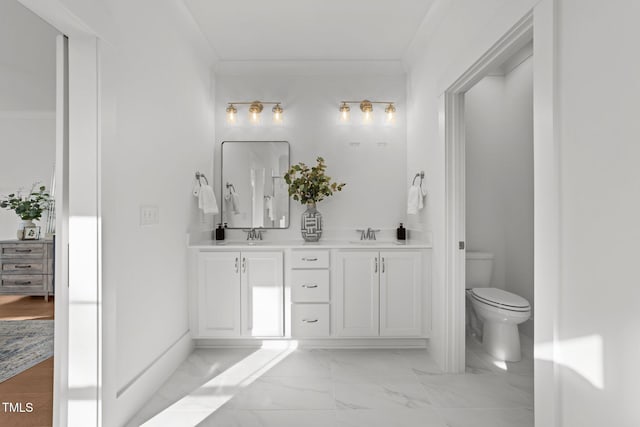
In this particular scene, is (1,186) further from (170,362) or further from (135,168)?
(170,362)

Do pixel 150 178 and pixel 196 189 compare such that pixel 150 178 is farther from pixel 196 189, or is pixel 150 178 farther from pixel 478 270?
pixel 478 270

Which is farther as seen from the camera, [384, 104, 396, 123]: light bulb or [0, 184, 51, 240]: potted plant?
[384, 104, 396, 123]: light bulb

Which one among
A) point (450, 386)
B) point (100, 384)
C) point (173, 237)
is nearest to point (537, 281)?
point (450, 386)

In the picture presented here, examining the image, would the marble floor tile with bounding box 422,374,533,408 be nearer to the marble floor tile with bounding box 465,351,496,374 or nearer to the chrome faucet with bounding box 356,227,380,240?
the marble floor tile with bounding box 465,351,496,374

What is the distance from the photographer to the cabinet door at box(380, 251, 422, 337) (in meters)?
2.95

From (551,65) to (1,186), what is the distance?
2.66 metres

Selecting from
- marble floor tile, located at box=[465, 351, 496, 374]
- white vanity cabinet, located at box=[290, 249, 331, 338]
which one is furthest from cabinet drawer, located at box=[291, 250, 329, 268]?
marble floor tile, located at box=[465, 351, 496, 374]

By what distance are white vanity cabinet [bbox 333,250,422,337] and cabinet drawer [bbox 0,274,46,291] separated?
6.68ft

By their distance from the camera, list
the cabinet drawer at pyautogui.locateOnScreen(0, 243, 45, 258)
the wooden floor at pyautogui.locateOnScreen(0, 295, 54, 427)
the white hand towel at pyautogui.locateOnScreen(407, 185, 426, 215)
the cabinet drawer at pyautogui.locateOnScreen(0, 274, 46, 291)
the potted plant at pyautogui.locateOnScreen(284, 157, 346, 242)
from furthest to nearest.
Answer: the potted plant at pyautogui.locateOnScreen(284, 157, 346, 242) < the white hand towel at pyautogui.locateOnScreen(407, 185, 426, 215) < the cabinet drawer at pyautogui.locateOnScreen(0, 274, 46, 291) < the cabinet drawer at pyautogui.locateOnScreen(0, 243, 45, 258) < the wooden floor at pyautogui.locateOnScreen(0, 295, 54, 427)

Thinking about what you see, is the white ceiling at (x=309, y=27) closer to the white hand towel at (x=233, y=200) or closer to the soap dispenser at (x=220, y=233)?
the white hand towel at (x=233, y=200)

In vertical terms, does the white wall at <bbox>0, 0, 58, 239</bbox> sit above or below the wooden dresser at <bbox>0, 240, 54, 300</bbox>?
above

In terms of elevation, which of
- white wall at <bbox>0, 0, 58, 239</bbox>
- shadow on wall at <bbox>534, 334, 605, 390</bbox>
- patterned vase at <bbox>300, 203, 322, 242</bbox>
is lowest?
shadow on wall at <bbox>534, 334, 605, 390</bbox>

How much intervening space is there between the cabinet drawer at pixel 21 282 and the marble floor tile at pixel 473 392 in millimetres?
2565

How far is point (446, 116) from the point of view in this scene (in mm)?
2568
